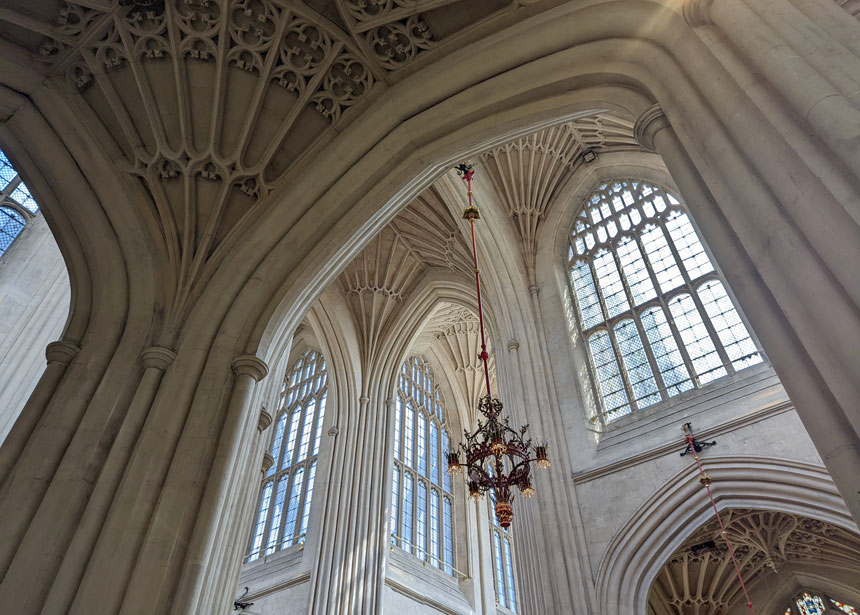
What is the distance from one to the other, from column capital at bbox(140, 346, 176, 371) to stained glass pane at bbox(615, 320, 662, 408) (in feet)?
24.3

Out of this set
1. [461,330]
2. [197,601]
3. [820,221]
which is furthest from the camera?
[461,330]

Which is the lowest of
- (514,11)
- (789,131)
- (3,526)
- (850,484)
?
(850,484)

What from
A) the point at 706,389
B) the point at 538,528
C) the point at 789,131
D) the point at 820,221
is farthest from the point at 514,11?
the point at 538,528

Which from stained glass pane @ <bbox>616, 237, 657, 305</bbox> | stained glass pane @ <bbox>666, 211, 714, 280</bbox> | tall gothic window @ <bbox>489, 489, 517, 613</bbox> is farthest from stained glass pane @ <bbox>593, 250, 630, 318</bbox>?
tall gothic window @ <bbox>489, 489, 517, 613</bbox>

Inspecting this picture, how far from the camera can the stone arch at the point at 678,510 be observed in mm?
7484

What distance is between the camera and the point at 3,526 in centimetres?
479

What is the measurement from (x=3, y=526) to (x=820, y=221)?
20.9ft

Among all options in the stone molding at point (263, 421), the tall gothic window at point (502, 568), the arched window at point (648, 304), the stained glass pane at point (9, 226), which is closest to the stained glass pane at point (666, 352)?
the arched window at point (648, 304)

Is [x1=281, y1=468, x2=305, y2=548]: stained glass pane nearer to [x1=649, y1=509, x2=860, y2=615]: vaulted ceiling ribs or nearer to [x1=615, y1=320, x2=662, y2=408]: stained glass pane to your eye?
[x1=649, y1=509, x2=860, y2=615]: vaulted ceiling ribs

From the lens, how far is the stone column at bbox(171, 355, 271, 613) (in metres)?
4.80

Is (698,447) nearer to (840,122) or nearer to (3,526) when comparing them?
(840,122)

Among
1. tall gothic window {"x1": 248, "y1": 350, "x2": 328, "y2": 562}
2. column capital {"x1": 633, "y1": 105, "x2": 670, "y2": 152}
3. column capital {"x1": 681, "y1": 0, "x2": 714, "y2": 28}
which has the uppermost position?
tall gothic window {"x1": 248, "y1": 350, "x2": 328, "y2": 562}

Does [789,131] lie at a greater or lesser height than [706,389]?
lesser

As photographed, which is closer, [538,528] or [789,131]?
[789,131]
